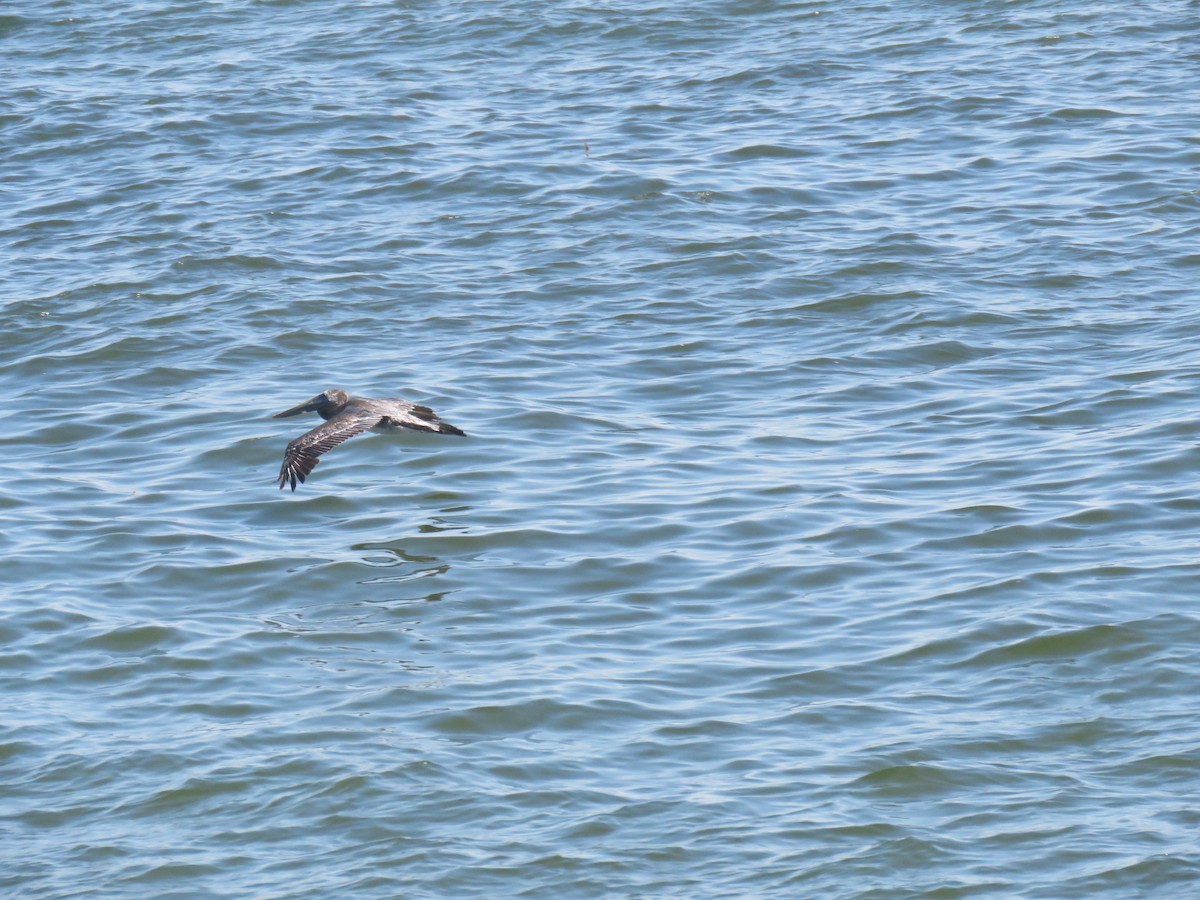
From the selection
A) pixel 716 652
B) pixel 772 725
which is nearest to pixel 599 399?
pixel 716 652

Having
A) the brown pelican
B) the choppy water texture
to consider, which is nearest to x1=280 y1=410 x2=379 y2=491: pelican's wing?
the brown pelican

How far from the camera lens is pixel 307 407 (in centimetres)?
1024

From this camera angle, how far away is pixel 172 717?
7504 millimetres

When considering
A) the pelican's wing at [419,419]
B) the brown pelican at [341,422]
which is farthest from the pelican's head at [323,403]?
the pelican's wing at [419,419]

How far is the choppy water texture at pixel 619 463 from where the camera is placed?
6.60 metres

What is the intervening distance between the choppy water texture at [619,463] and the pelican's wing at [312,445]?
0.41m

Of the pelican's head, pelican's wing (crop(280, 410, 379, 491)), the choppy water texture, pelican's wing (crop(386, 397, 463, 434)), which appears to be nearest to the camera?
the choppy water texture

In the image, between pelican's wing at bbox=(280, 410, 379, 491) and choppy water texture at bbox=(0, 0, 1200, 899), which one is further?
pelican's wing at bbox=(280, 410, 379, 491)

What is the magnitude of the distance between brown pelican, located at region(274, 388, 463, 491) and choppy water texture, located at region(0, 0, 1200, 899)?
0.41 meters

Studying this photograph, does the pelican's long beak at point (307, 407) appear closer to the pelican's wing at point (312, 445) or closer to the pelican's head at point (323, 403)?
the pelican's head at point (323, 403)

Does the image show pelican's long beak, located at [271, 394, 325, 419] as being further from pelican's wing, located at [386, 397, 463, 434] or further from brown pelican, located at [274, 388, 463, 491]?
pelican's wing, located at [386, 397, 463, 434]

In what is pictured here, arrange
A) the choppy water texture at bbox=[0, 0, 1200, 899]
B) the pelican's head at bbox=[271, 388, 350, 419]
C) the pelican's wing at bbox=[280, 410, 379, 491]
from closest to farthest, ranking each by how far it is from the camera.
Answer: the choppy water texture at bbox=[0, 0, 1200, 899] → the pelican's wing at bbox=[280, 410, 379, 491] → the pelican's head at bbox=[271, 388, 350, 419]

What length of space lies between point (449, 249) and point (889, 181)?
352 cm

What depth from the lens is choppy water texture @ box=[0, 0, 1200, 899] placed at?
21.7ft
